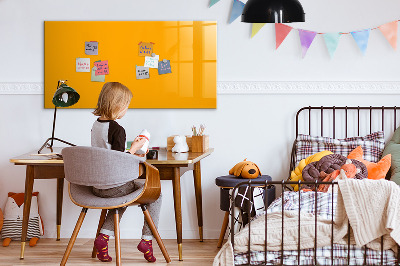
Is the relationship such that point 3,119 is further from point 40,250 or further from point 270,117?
point 270,117

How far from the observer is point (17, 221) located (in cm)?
433

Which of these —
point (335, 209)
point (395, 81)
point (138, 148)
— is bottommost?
point (335, 209)

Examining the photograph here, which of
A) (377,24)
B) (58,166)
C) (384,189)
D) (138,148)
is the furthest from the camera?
(377,24)

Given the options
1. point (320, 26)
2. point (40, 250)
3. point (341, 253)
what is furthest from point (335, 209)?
point (40, 250)

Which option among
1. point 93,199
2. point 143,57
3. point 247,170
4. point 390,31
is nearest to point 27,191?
point 93,199

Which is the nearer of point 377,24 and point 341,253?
point 341,253

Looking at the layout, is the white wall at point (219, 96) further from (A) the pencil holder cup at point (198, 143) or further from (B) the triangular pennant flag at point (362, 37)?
(A) the pencil holder cup at point (198, 143)

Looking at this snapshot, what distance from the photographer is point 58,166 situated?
392 centimetres

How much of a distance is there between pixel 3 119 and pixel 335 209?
2.59 metres

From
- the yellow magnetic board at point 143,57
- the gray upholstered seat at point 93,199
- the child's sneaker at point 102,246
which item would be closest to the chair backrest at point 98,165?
the gray upholstered seat at point 93,199

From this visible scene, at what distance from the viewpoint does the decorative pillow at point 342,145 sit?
4180 millimetres

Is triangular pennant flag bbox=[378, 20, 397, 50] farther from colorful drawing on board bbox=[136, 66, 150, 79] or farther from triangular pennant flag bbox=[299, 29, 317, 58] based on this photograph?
colorful drawing on board bbox=[136, 66, 150, 79]

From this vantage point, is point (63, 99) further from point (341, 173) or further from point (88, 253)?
point (341, 173)

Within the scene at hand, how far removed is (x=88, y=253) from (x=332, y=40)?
7.34 feet
